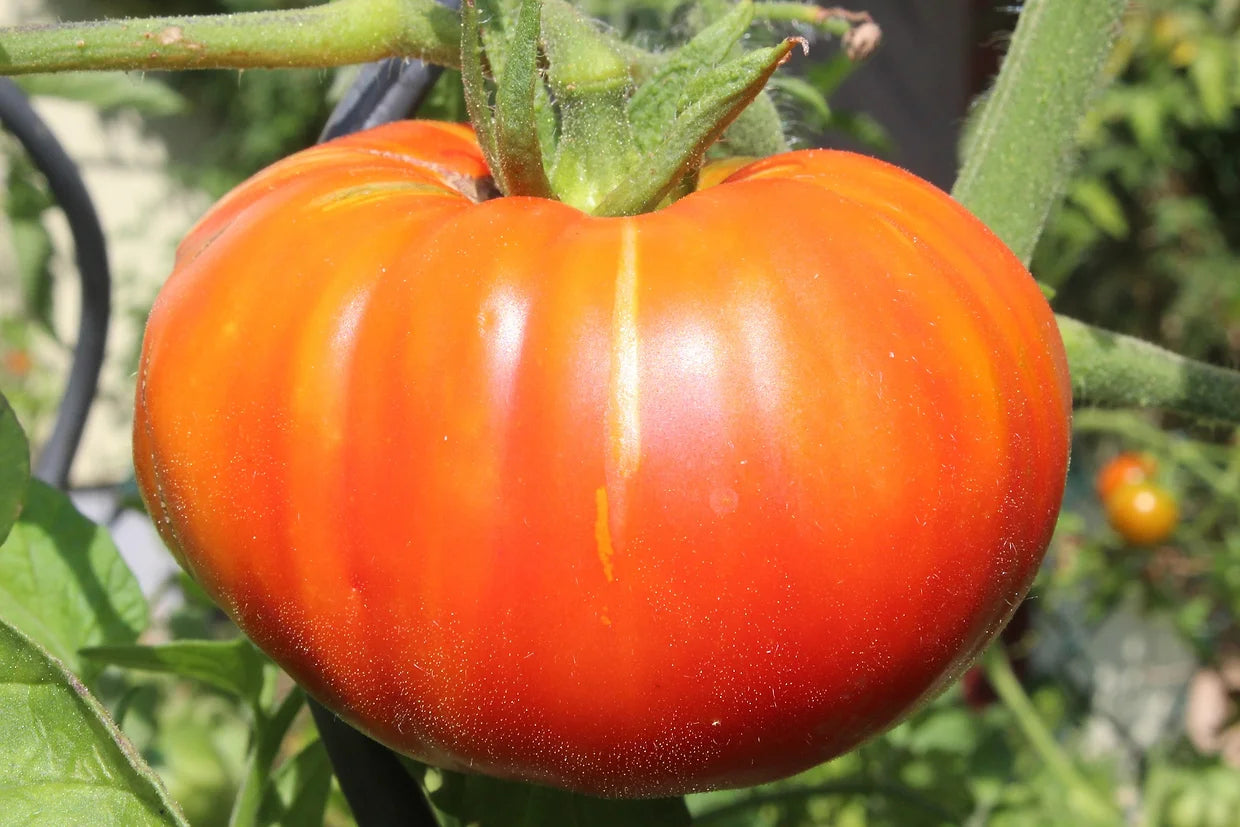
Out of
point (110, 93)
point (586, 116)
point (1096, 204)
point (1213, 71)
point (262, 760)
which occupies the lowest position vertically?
point (1096, 204)

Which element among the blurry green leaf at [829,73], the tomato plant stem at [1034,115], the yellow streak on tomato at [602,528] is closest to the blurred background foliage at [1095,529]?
the blurry green leaf at [829,73]

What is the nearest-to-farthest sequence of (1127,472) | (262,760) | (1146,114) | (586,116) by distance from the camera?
(586,116), (262,760), (1127,472), (1146,114)

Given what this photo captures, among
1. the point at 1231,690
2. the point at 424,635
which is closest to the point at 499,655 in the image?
the point at 424,635

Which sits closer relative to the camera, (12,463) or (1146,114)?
(12,463)

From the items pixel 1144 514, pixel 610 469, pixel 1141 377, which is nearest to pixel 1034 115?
pixel 1141 377

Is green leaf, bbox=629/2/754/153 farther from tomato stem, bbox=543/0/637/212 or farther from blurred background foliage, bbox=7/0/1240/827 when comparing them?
blurred background foliage, bbox=7/0/1240/827

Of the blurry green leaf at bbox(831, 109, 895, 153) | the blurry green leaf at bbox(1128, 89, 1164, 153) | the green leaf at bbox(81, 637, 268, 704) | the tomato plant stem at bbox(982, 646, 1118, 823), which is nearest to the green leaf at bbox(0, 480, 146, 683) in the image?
the green leaf at bbox(81, 637, 268, 704)

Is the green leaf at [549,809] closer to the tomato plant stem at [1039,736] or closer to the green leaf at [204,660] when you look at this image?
→ the green leaf at [204,660]

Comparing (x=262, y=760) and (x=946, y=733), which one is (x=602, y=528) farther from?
(x=946, y=733)
